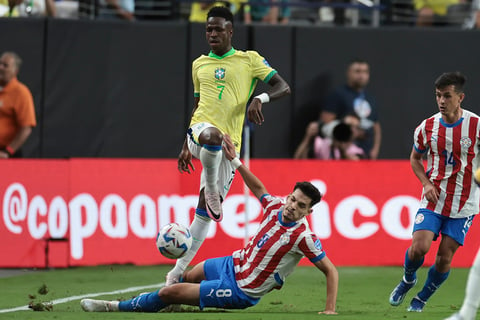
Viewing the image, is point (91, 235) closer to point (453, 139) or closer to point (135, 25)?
point (135, 25)

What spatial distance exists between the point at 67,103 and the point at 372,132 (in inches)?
195

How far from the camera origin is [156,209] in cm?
1418

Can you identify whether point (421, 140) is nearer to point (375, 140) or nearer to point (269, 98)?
point (269, 98)

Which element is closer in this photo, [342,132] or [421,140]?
[421,140]

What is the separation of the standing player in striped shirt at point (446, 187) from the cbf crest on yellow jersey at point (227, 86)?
1735 millimetres

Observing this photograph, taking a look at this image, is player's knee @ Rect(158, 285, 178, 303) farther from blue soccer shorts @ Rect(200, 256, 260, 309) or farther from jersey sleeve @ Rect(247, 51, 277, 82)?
jersey sleeve @ Rect(247, 51, 277, 82)

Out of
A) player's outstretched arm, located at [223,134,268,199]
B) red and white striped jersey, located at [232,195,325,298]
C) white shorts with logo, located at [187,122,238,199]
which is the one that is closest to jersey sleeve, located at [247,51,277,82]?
white shorts with logo, located at [187,122,238,199]

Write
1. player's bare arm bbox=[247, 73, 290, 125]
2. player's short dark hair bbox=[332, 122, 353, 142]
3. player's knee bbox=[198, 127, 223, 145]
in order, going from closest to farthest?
player's bare arm bbox=[247, 73, 290, 125]
player's knee bbox=[198, 127, 223, 145]
player's short dark hair bbox=[332, 122, 353, 142]

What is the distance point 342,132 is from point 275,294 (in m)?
4.44

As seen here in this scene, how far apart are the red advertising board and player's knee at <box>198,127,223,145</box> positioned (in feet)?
17.5

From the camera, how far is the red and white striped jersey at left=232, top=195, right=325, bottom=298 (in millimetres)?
8414

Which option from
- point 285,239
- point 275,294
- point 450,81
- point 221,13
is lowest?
point 275,294

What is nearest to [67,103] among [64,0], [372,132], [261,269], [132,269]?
[64,0]

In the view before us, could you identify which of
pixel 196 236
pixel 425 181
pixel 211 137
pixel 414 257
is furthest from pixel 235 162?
pixel 414 257
